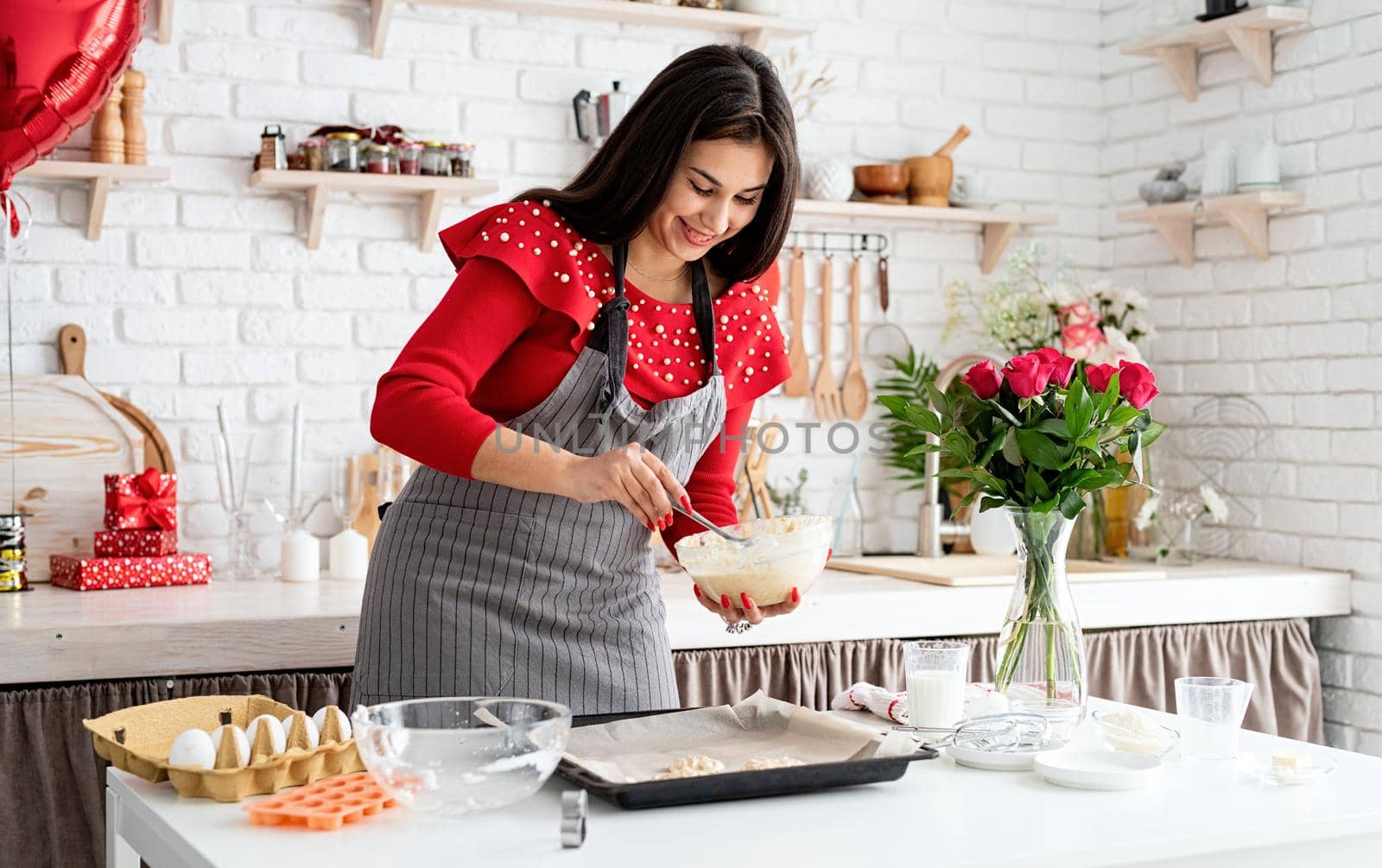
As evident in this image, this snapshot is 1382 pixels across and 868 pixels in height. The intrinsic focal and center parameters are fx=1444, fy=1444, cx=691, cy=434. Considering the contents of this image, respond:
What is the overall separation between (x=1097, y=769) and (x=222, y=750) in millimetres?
901

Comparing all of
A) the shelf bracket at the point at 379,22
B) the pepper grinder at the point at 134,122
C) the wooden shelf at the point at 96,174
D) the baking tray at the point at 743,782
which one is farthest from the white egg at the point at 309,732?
the shelf bracket at the point at 379,22

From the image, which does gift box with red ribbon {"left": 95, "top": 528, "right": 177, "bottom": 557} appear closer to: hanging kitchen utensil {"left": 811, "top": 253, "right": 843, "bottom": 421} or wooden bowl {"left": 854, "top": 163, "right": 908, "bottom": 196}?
hanging kitchen utensil {"left": 811, "top": 253, "right": 843, "bottom": 421}

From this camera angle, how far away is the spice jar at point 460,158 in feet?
10.8

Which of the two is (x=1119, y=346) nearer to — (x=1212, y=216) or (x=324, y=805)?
(x=1212, y=216)

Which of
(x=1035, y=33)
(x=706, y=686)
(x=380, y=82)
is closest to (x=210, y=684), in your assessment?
(x=706, y=686)

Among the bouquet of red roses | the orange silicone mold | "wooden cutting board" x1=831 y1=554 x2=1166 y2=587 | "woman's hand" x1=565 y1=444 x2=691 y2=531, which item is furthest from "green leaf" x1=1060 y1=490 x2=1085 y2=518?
"wooden cutting board" x1=831 y1=554 x2=1166 y2=587

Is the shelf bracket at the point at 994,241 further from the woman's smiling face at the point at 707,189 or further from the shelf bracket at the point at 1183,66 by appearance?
the woman's smiling face at the point at 707,189

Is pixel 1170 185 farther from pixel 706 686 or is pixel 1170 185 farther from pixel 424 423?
pixel 424 423

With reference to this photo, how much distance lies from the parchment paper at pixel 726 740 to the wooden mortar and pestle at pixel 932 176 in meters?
2.40

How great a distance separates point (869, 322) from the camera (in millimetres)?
Answer: 3922

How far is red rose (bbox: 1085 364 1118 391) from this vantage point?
179 centimetres

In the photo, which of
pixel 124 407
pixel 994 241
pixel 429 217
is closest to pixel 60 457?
pixel 124 407

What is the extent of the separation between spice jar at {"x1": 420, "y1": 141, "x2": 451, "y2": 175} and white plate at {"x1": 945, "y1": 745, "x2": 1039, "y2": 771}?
2.09m

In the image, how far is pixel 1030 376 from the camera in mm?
1728
